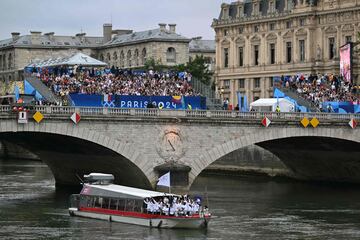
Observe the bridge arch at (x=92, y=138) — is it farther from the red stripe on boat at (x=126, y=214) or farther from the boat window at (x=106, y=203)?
the boat window at (x=106, y=203)

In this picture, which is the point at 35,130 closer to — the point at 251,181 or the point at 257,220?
the point at 257,220

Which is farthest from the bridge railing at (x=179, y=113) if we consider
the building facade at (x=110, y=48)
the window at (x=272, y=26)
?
the building facade at (x=110, y=48)

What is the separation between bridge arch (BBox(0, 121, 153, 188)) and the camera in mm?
83812

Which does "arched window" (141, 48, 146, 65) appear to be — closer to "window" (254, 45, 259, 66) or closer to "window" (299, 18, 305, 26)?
"window" (254, 45, 259, 66)

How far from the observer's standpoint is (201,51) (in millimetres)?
194500

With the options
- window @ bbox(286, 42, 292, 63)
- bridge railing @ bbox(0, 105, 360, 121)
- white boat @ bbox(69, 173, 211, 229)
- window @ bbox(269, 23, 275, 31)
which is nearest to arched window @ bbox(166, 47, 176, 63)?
window @ bbox(269, 23, 275, 31)

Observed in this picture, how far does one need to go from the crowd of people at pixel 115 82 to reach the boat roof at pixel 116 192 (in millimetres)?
16453

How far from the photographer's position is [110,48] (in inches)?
7318

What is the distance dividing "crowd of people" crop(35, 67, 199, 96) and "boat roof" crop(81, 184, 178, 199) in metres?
16.5

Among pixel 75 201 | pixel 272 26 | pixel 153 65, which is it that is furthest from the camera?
pixel 153 65

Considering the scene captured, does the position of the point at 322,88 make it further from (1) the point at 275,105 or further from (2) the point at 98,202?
(2) the point at 98,202

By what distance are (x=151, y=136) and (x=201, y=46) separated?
357 ft

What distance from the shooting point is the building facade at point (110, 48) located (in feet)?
583

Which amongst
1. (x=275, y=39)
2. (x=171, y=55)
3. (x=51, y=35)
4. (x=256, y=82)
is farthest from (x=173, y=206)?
(x=51, y=35)
